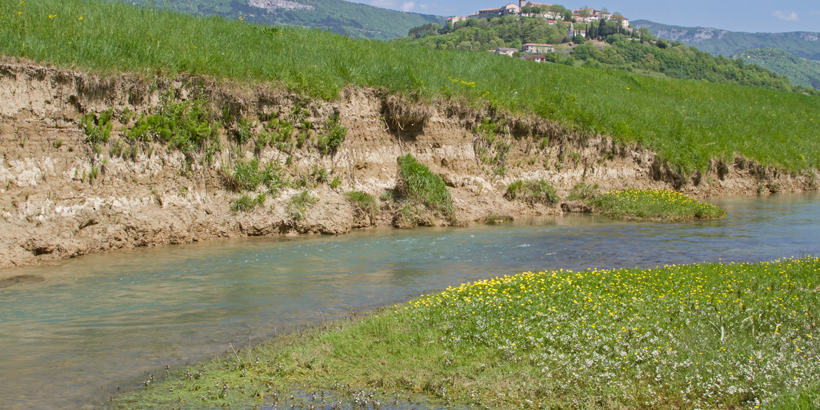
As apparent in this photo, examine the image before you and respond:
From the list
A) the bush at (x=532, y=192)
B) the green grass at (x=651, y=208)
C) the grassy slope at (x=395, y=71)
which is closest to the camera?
the grassy slope at (x=395, y=71)

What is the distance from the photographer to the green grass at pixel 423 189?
14.6 meters

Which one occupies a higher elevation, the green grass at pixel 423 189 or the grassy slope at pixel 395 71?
the grassy slope at pixel 395 71

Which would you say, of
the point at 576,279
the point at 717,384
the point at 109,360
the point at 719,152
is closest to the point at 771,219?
the point at 719,152

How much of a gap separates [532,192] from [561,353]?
11432 mm

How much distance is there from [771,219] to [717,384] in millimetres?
13317

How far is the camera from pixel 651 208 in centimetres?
1630

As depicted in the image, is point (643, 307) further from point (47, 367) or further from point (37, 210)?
point (37, 210)

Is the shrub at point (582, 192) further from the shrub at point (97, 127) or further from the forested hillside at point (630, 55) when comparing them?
the forested hillside at point (630, 55)

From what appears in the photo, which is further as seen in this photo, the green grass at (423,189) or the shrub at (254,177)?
the green grass at (423,189)

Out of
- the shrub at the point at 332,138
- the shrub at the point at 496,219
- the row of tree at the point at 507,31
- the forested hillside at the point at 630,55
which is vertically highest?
the row of tree at the point at 507,31

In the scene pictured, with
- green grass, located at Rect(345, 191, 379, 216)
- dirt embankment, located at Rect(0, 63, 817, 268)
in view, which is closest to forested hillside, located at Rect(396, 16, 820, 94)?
dirt embankment, located at Rect(0, 63, 817, 268)

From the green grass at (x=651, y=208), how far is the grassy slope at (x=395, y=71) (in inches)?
122

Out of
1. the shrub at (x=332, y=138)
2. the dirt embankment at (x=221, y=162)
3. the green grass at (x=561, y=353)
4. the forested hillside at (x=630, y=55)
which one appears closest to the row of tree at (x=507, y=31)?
the forested hillside at (x=630, y=55)

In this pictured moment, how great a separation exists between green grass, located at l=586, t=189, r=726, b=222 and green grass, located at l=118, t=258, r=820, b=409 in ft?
27.9
